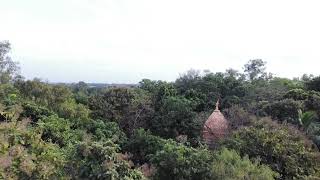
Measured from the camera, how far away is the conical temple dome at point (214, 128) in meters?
23.4

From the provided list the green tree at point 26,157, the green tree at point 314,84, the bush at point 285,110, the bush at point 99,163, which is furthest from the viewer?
the green tree at point 314,84

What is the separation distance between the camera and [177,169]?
17.1 metres

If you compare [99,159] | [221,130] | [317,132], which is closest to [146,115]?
[221,130]

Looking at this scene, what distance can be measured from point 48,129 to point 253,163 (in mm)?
9783

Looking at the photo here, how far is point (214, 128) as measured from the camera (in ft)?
77.6

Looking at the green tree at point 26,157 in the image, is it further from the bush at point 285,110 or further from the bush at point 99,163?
the bush at point 285,110

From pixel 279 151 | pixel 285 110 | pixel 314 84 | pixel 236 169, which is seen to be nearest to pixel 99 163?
pixel 236 169

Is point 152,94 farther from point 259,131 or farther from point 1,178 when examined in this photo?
point 1,178

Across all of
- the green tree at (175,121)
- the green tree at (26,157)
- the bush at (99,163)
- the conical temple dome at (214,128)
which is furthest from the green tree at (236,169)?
the green tree at (175,121)

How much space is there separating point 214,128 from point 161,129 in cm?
496

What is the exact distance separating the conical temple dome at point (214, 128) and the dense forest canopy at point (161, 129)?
1.60ft

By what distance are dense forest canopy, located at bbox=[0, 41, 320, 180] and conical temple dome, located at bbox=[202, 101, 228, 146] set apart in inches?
19.2

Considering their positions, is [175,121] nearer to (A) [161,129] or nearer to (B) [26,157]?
(A) [161,129]

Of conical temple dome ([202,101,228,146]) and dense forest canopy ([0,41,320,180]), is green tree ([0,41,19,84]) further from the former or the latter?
conical temple dome ([202,101,228,146])
